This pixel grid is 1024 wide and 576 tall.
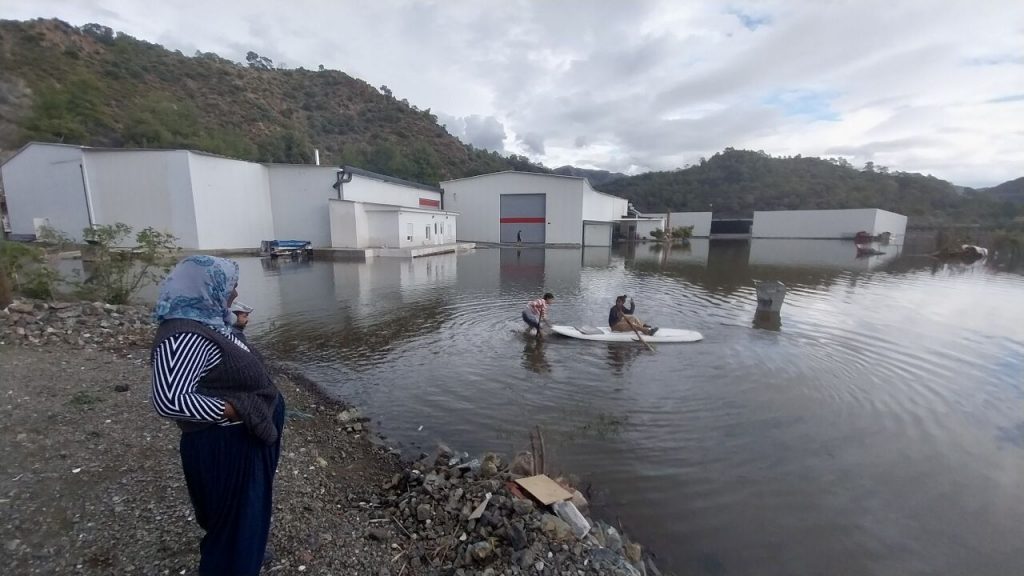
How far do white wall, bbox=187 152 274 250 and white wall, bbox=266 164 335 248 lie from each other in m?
0.59

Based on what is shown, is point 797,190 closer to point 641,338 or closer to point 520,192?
point 520,192

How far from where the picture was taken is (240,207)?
3008 centimetres

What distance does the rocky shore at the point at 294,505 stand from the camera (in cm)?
307

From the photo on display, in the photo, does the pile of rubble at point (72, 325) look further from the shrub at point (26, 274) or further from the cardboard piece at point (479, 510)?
the cardboard piece at point (479, 510)

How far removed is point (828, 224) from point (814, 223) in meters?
1.57

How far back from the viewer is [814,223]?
59125mm

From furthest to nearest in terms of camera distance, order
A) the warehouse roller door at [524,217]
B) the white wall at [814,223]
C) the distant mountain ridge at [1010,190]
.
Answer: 1. the distant mountain ridge at [1010,190]
2. the white wall at [814,223]
3. the warehouse roller door at [524,217]

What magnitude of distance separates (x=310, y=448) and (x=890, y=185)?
114159 mm

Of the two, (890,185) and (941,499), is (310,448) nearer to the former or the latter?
(941,499)

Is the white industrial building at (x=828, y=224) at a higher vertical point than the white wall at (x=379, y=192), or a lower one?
lower

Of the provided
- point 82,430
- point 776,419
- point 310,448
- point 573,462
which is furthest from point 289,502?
point 776,419

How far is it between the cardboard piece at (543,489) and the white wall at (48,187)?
35058mm

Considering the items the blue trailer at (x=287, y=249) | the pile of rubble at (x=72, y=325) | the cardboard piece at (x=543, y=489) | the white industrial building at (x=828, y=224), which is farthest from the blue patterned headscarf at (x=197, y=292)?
the white industrial building at (x=828, y=224)

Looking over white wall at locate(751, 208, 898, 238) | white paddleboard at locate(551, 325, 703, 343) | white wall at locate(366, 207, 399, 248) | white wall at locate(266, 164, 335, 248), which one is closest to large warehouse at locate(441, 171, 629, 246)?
white wall at locate(366, 207, 399, 248)
